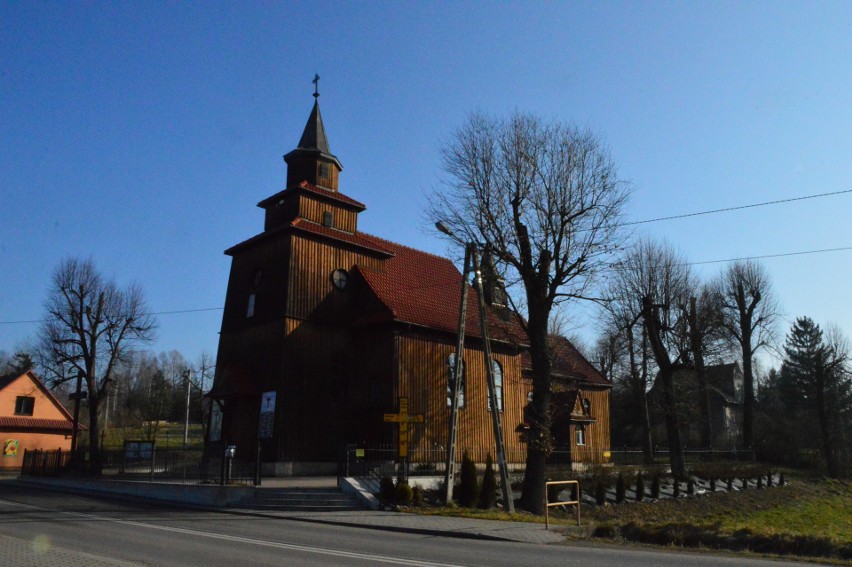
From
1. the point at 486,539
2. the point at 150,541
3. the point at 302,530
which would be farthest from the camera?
the point at 302,530

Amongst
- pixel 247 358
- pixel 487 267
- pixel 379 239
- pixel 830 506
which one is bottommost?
pixel 830 506

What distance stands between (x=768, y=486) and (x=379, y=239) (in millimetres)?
23424

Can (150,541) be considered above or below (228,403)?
below

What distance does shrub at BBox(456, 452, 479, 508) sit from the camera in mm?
19234

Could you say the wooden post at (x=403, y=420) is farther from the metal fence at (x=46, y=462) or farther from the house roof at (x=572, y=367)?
the metal fence at (x=46, y=462)

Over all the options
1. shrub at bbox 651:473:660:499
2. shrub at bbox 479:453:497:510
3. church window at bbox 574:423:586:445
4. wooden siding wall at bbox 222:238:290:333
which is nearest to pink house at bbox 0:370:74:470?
wooden siding wall at bbox 222:238:290:333

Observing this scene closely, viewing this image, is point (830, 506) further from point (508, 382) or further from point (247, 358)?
point (247, 358)

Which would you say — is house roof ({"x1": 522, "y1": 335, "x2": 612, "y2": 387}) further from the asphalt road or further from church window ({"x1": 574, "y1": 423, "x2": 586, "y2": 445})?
the asphalt road

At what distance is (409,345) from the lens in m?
28.0

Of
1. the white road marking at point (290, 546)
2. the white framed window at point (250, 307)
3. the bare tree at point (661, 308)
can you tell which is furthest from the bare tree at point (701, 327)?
the white road marking at point (290, 546)

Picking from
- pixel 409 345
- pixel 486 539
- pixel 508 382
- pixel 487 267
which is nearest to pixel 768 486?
pixel 508 382

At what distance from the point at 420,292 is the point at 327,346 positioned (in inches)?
232

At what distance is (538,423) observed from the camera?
19.4m

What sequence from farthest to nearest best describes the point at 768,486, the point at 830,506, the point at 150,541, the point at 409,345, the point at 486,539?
the point at 768,486
the point at 830,506
the point at 409,345
the point at 486,539
the point at 150,541
